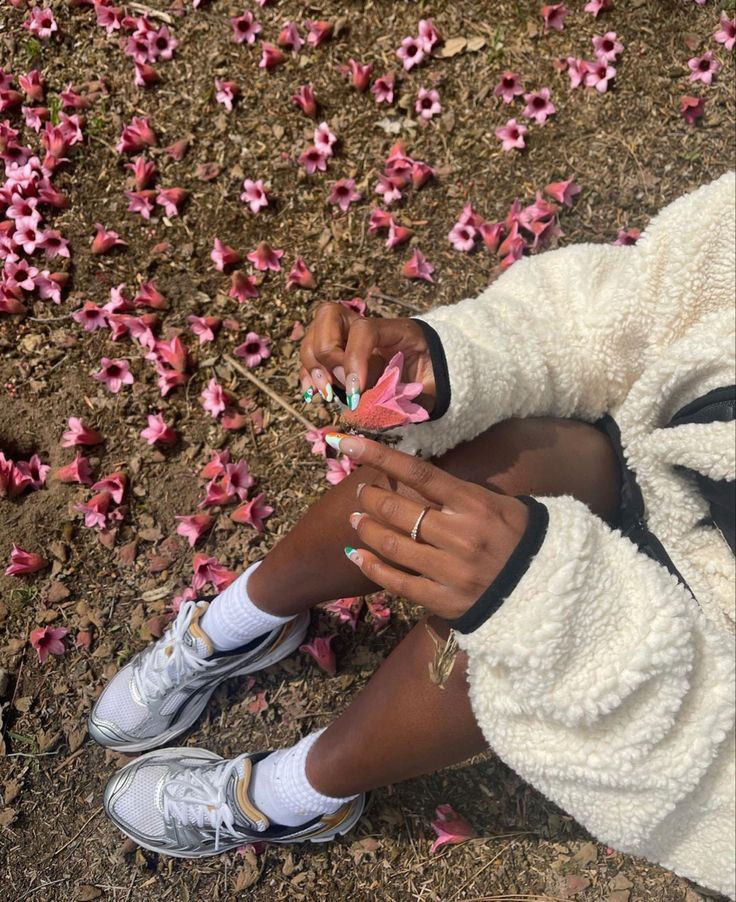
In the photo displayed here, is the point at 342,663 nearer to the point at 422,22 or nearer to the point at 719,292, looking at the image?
the point at 719,292

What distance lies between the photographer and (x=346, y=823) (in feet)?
6.90

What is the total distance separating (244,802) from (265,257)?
1.73m

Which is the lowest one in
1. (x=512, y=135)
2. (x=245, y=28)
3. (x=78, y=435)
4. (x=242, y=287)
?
(x=78, y=435)

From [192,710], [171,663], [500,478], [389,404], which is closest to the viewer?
[389,404]

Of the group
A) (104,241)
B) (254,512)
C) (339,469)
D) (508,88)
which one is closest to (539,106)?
(508,88)

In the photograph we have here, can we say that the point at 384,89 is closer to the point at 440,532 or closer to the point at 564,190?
the point at 564,190

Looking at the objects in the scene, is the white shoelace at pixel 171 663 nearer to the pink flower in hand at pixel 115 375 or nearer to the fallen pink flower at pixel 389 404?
the pink flower in hand at pixel 115 375

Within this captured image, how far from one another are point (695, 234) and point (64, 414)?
6.81 feet

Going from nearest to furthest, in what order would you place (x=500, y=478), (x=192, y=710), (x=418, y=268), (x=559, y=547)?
(x=559, y=547)
(x=500, y=478)
(x=192, y=710)
(x=418, y=268)

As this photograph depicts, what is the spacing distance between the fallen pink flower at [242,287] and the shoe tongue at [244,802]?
1525 mm

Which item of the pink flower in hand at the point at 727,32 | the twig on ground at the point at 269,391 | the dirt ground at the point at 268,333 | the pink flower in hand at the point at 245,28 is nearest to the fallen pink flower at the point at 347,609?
the dirt ground at the point at 268,333

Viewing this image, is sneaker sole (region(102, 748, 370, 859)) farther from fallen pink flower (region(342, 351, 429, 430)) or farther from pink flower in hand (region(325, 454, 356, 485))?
fallen pink flower (region(342, 351, 429, 430))

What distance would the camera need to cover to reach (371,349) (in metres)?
1.43

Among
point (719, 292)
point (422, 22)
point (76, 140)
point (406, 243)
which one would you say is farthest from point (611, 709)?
point (76, 140)
